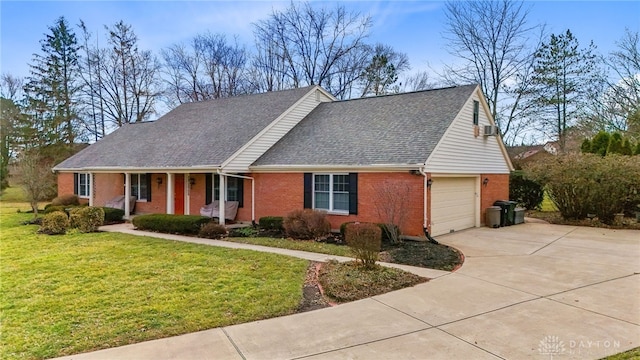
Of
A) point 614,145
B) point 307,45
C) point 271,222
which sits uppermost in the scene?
point 307,45

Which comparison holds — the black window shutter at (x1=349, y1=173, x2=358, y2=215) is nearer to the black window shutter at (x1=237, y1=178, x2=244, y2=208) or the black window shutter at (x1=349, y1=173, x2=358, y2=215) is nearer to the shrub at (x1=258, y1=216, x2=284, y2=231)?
the shrub at (x1=258, y1=216, x2=284, y2=231)

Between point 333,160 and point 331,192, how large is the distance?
1122mm

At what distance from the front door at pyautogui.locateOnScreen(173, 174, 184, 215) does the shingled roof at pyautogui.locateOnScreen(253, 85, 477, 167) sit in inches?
180

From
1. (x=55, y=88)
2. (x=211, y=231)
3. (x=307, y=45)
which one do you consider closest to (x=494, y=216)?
(x=211, y=231)

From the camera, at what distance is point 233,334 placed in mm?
4676

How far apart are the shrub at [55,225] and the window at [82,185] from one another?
7783 millimetres

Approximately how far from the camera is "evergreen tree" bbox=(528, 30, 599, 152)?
25.0 meters

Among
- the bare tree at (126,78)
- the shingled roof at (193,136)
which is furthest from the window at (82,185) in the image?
the bare tree at (126,78)

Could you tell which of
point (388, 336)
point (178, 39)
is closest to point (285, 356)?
point (388, 336)

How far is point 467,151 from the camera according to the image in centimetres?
1376

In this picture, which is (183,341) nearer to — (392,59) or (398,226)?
(398,226)

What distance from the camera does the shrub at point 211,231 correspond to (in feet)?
40.7

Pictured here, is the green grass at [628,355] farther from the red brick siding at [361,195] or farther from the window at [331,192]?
the window at [331,192]

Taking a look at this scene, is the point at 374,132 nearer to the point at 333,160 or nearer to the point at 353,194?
the point at 333,160
